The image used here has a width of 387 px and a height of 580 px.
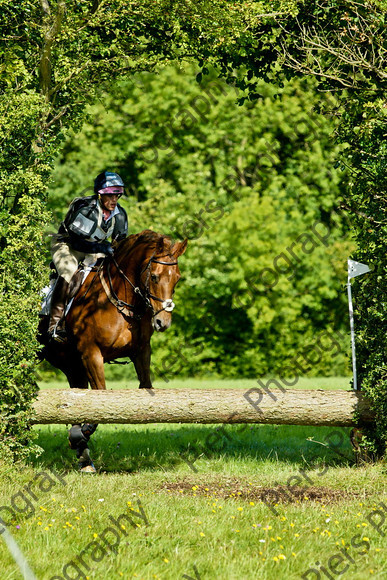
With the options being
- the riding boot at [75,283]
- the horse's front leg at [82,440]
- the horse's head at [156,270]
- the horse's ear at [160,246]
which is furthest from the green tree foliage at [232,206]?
the horse's ear at [160,246]

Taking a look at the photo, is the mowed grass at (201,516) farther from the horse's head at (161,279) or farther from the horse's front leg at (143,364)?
the horse's head at (161,279)

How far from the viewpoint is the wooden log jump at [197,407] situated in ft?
26.4

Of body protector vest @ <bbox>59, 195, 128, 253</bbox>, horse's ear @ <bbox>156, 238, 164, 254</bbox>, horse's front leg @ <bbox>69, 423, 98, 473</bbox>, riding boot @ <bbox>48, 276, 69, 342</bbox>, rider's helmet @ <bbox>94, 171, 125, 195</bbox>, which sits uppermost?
rider's helmet @ <bbox>94, 171, 125, 195</bbox>

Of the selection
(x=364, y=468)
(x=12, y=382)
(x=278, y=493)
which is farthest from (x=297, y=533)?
(x=12, y=382)

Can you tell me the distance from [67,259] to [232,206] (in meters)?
12.1

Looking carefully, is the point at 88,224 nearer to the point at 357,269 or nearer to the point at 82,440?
the point at 82,440

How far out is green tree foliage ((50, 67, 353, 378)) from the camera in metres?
19.8

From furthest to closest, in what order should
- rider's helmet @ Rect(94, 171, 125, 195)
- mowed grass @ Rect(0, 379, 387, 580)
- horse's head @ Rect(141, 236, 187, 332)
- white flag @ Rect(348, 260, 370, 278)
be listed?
rider's helmet @ Rect(94, 171, 125, 195), white flag @ Rect(348, 260, 370, 278), horse's head @ Rect(141, 236, 187, 332), mowed grass @ Rect(0, 379, 387, 580)

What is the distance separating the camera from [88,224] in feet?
29.1

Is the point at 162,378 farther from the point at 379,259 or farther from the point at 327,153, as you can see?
the point at 379,259

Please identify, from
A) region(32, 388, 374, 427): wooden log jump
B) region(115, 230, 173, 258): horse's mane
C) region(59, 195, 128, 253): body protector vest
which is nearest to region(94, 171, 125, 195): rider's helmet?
region(59, 195, 128, 253): body protector vest

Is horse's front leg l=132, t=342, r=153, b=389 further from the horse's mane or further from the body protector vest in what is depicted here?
the body protector vest

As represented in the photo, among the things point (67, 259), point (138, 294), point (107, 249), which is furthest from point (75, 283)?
point (138, 294)

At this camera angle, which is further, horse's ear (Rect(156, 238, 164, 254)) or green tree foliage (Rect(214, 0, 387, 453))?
horse's ear (Rect(156, 238, 164, 254))
